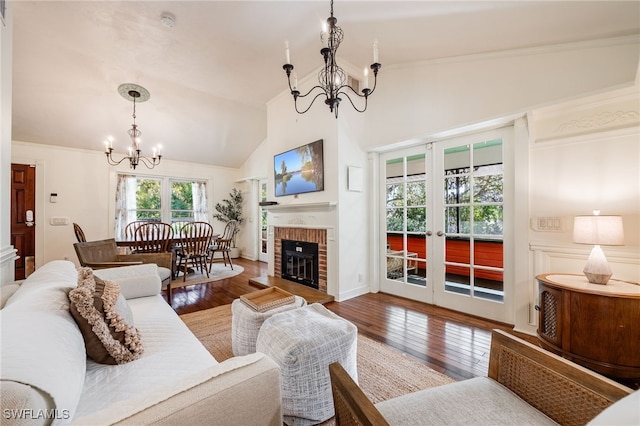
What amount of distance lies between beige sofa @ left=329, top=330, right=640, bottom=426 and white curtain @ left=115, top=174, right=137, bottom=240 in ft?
19.9

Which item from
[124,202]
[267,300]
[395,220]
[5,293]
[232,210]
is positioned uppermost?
[124,202]

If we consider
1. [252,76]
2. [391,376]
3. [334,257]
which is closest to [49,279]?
[391,376]

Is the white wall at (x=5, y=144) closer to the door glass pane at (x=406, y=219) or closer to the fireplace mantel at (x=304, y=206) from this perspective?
the fireplace mantel at (x=304, y=206)

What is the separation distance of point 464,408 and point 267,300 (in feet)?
4.51

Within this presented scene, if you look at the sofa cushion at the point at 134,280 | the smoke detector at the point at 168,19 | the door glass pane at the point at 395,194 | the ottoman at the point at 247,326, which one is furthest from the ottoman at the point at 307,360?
the smoke detector at the point at 168,19

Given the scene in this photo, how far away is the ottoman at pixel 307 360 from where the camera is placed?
1.35 m

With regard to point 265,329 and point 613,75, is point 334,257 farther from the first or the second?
point 613,75

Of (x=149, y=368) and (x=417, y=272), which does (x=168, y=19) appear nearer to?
(x=149, y=368)

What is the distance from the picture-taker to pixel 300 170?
386 cm

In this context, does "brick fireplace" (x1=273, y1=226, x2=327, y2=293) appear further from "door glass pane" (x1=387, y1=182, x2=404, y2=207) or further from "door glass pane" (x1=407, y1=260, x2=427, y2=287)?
"door glass pane" (x1=407, y1=260, x2=427, y2=287)

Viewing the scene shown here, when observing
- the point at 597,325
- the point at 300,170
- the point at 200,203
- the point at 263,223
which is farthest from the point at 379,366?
the point at 200,203

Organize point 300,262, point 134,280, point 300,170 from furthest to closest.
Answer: point 300,262 < point 300,170 < point 134,280

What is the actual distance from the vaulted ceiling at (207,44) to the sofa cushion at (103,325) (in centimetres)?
219

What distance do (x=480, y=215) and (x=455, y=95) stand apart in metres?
1.33
